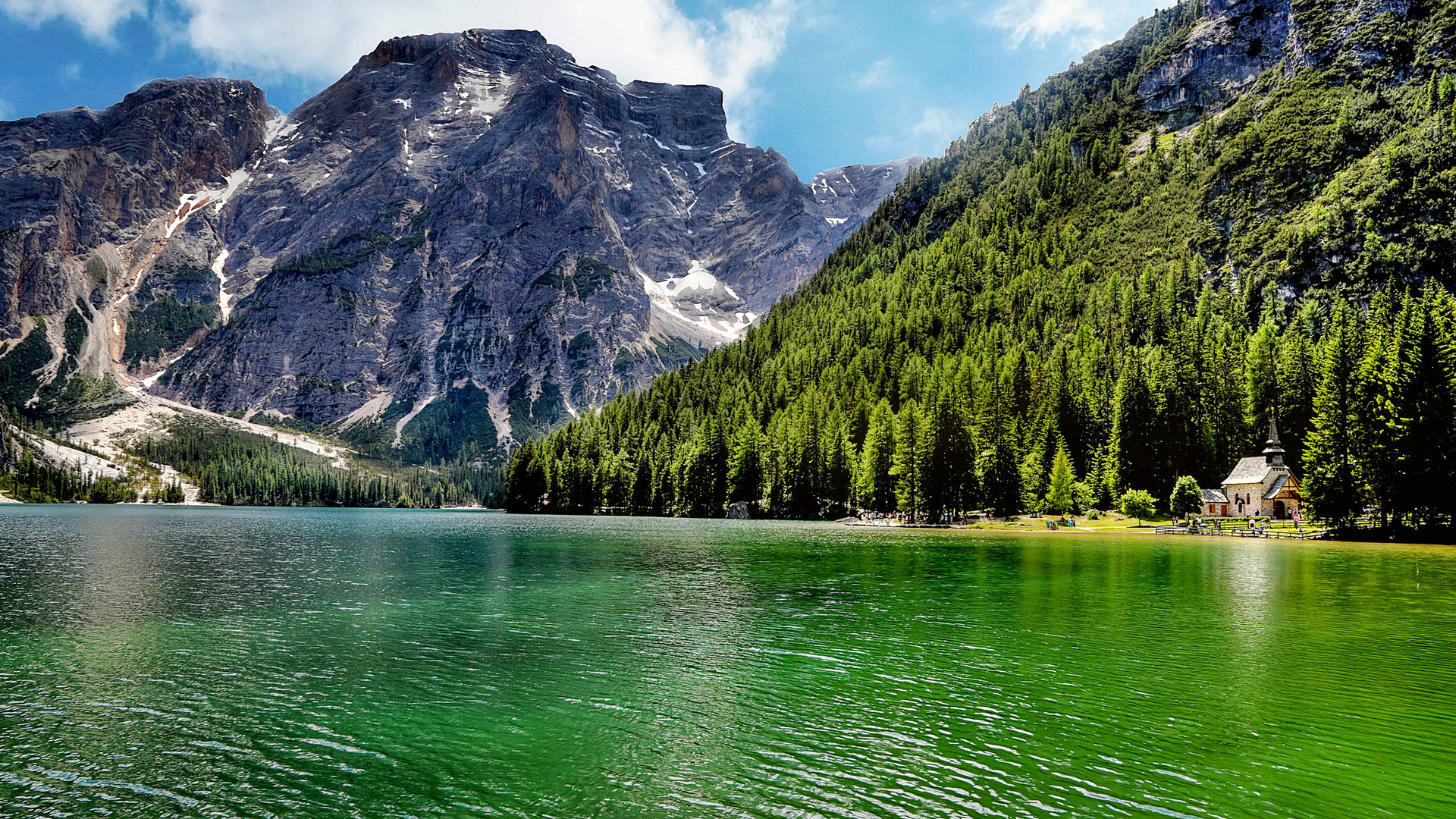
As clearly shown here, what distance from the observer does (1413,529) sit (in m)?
79.8

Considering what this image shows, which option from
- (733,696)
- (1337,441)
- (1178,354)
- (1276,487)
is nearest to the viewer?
(733,696)

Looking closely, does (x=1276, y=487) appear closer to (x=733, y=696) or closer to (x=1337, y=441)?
(x=1337, y=441)

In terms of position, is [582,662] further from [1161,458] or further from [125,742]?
[1161,458]

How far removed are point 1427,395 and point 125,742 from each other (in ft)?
334

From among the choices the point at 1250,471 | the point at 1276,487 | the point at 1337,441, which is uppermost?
the point at 1337,441

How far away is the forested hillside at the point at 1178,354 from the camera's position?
86375mm

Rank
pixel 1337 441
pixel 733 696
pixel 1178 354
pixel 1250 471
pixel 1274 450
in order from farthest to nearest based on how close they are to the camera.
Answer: pixel 1178 354 → pixel 1250 471 → pixel 1274 450 → pixel 1337 441 → pixel 733 696

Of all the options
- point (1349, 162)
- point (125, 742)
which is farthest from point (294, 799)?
point (1349, 162)

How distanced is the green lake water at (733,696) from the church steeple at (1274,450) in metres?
64.8

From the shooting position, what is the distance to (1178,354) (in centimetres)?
12988

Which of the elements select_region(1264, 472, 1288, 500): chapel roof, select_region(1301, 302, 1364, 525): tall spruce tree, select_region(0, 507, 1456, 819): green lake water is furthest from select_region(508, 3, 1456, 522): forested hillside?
select_region(0, 507, 1456, 819): green lake water

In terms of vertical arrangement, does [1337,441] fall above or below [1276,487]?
above

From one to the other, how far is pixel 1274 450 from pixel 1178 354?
87.1ft

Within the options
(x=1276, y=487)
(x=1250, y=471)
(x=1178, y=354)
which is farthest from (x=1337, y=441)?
(x=1178, y=354)
